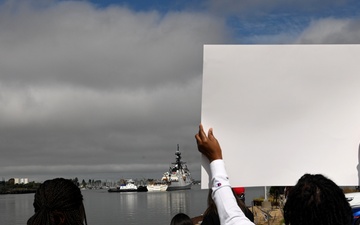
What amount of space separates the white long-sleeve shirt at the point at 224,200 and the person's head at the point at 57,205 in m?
0.65

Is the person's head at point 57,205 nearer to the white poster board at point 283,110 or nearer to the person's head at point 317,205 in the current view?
the white poster board at point 283,110

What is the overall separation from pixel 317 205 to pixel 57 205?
1188 mm

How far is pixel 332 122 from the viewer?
356 cm

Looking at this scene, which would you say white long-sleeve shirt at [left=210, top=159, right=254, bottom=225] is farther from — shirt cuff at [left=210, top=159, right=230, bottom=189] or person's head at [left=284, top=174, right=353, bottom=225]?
person's head at [left=284, top=174, right=353, bottom=225]

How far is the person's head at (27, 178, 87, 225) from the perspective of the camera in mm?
2834

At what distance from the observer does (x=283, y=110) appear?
355 cm

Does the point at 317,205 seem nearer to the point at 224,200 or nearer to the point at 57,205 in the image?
the point at 224,200

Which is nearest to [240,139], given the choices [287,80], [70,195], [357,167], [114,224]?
[287,80]

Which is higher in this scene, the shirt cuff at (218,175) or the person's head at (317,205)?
the shirt cuff at (218,175)

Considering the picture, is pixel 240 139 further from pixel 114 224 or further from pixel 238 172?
pixel 114 224

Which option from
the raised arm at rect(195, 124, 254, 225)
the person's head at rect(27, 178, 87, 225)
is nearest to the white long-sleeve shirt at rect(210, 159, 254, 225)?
the raised arm at rect(195, 124, 254, 225)

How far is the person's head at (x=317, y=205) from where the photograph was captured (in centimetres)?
241

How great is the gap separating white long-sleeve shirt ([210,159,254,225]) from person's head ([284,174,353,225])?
→ 0.30 m

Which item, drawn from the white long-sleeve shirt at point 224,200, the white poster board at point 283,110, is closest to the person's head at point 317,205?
the white long-sleeve shirt at point 224,200
